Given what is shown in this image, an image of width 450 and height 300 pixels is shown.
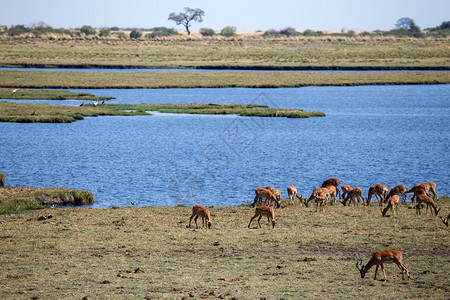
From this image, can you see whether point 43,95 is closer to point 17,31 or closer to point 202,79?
point 202,79

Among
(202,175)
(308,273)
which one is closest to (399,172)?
(202,175)

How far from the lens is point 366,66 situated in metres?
99.2

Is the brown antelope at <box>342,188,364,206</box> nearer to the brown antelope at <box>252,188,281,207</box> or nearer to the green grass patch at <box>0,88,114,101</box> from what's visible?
the brown antelope at <box>252,188,281,207</box>

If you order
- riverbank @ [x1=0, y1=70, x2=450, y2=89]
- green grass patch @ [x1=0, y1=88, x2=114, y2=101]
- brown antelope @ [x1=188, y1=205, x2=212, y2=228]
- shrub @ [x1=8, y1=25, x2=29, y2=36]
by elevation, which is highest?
shrub @ [x1=8, y1=25, x2=29, y2=36]

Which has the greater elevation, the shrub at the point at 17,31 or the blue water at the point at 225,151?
the shrub at the point at 17,31

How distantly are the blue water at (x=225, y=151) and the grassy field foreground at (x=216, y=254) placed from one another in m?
6.30

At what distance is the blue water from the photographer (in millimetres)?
30938

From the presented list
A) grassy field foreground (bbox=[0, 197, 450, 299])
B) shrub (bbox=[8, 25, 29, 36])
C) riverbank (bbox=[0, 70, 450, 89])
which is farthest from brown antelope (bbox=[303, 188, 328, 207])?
shrub (bbox=[8, 25, 29, 36])

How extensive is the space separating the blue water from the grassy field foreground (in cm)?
630

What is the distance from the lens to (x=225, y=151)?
4462 centimetres

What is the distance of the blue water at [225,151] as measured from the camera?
102ft

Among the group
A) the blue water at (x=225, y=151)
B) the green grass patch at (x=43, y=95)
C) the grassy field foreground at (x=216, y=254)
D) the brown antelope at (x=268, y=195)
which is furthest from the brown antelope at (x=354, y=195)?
→ the green grass patch at (x=43, y=95)

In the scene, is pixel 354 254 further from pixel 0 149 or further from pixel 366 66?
pixel 366 66

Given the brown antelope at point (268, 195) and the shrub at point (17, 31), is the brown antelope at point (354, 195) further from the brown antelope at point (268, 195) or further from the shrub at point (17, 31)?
the shrub at point (17, 31)
